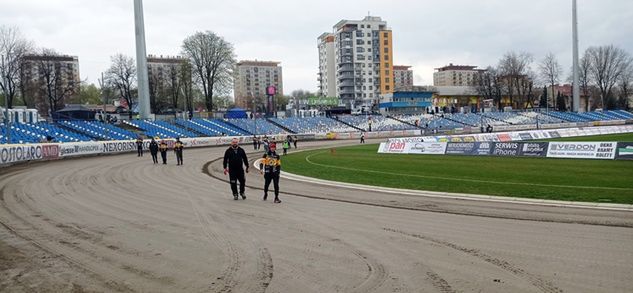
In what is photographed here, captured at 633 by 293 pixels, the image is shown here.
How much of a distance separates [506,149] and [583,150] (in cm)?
498

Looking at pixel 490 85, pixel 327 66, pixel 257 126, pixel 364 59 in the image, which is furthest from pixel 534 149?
pixel 327 66

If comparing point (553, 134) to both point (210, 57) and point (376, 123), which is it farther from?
point (210, 57)

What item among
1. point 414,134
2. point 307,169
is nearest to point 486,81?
point 414,134

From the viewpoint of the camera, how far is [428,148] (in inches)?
1342

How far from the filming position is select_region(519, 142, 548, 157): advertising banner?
2794 cm

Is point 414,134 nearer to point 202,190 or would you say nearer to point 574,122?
point 574,122

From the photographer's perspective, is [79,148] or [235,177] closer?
[235,177]

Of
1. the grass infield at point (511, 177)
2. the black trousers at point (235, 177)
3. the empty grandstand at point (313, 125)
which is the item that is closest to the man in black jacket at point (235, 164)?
the black trousers at point (235, 177)

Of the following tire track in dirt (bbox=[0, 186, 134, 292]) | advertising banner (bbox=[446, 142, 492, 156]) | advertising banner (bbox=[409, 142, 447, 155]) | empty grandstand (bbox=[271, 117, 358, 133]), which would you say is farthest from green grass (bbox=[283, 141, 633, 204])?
empty grandstand (bbox=[271, 117, 358, 133])

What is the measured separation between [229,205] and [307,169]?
38.2ft

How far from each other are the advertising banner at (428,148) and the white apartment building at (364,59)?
351 ft

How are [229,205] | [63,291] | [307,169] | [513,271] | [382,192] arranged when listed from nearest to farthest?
[63,291], [513,271], [229,205], [382,192], [307,169]

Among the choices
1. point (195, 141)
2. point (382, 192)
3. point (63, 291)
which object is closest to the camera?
point (63, 291)

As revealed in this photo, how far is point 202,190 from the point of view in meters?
15.6
